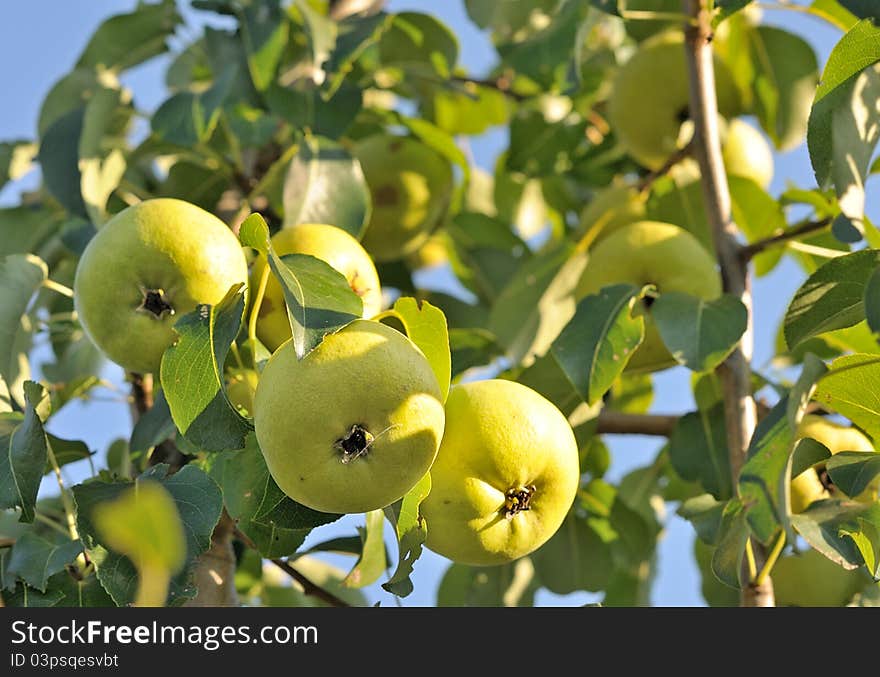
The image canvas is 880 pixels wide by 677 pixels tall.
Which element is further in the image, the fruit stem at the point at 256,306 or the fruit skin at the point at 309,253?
the fruit skin at the point at 309,253

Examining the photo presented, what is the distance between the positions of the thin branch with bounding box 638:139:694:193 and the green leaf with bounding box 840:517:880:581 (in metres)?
0.92

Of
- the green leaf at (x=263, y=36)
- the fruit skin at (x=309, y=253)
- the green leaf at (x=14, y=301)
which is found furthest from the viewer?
the green leaf at (x=263, y=36)

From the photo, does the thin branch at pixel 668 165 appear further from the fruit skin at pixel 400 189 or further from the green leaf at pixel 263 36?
the green leaf at pixel 263 36

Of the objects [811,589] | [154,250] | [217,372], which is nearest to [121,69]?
[154,250]

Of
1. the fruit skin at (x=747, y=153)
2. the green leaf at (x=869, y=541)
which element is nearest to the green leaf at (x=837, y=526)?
the green leaf at (x=869, y=541)

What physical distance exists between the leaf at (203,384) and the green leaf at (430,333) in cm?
19

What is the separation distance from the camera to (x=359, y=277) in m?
1.46

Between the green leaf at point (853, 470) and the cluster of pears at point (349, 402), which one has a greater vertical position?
the cluster of pears at point (349, 402)

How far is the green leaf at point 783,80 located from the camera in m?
2.35

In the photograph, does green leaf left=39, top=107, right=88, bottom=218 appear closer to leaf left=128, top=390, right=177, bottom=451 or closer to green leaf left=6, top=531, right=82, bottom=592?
leaf left=128, top=390, right=177, bottom=451

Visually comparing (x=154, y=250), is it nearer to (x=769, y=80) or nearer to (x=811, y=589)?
(x=811, y=589)

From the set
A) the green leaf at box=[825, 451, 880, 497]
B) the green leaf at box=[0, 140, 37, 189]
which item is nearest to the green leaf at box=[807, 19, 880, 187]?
the green leaf at box=[825, 451, 880, 497]

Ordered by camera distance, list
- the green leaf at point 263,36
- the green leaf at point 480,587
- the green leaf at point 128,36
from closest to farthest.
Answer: the green leaf at point 263,36 < the green leaf at point 480,587 < the green leaf at point 128,36
